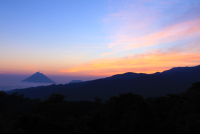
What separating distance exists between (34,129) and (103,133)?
776cm

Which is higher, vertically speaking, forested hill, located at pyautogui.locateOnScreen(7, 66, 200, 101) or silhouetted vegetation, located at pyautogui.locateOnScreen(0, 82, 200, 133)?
silhouetted vegetation, located at pyautogui.locateOnScreen(0, 82, 200, 133)

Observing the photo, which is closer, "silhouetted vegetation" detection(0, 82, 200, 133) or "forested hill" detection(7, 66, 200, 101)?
"silhouetted vegetation" detection(0, 82, 200, 133)

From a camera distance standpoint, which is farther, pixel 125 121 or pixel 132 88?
pixel 132 88

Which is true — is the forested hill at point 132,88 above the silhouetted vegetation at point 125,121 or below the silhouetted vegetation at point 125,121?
below

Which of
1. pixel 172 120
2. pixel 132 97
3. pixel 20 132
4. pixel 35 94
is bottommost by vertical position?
pixel 35 94

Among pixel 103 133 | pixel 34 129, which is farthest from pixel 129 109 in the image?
pixel 34 129

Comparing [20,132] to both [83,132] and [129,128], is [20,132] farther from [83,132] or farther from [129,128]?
[129,128]

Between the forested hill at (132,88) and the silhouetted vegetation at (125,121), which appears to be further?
the forested hill at (132,88)

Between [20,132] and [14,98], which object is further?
[14,98]

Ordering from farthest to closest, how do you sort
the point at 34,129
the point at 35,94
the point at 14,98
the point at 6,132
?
the point at 35,94 → the point at 14,98 → the point at 34,129 → the point at 6,132

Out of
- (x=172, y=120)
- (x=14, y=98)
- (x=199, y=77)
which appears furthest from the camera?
(x=199, y=77)

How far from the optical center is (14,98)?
5666 centimetres

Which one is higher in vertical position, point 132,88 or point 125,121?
point 125,121

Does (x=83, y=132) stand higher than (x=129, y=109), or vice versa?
(x=129, y=109)
